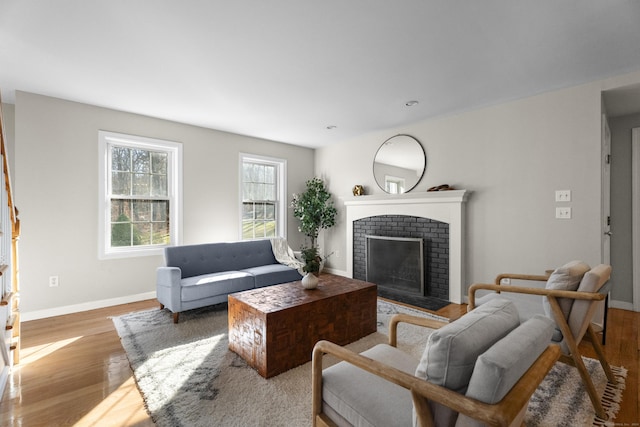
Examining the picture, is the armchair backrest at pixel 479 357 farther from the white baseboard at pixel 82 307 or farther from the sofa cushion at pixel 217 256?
the white baseboard at pixel 82 307

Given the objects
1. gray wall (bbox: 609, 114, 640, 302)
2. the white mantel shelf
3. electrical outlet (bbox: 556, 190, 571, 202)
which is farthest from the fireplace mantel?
gray wall (bbox: 609, 114, 640, 302)

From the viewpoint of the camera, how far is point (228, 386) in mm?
1953

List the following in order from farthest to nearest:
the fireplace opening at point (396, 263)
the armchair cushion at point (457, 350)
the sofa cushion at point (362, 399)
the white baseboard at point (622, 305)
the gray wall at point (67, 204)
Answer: the fireplace opening at point (396, 263) → the white baseboard at point (622, 305) → the gray wall at point (67, 204) → the sofa cushion at point (362, 399) → the armchair cushion at point (457, 350)

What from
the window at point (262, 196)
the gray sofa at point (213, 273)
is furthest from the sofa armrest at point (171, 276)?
the window at point (262, 196)

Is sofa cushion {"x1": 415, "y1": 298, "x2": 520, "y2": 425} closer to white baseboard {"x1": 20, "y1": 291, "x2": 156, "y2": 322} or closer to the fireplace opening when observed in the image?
the fireplace opening

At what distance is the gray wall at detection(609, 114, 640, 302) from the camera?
3410 mm

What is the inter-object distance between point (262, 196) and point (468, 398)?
4831 millimetres

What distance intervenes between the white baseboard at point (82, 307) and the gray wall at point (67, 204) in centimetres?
1

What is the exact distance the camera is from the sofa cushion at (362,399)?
42.8 inches

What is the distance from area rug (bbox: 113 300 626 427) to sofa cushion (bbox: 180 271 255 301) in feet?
1.22

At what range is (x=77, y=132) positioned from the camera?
3.52 meters

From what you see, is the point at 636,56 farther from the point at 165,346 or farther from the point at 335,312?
the point at 165,346

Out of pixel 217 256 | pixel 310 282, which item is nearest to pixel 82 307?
pixel 217 256

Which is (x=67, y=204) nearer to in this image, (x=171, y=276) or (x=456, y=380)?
(x=171, y=276)
